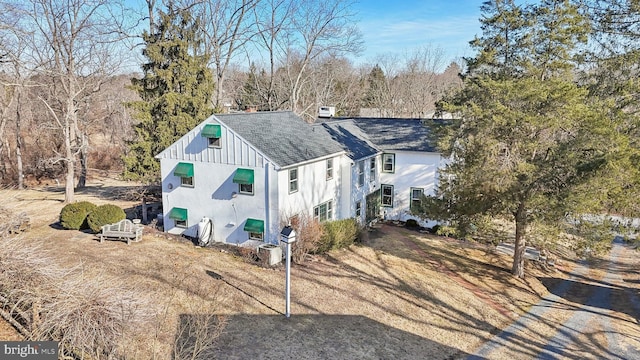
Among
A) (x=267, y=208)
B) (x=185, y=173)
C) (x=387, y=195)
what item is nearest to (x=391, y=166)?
(x=387, y=195)

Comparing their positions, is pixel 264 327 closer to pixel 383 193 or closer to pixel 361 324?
pixel 361 324

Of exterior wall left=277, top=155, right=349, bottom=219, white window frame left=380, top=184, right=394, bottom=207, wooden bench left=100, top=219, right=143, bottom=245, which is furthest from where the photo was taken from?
white window frame left=380, top=184, right=394, bottom=207

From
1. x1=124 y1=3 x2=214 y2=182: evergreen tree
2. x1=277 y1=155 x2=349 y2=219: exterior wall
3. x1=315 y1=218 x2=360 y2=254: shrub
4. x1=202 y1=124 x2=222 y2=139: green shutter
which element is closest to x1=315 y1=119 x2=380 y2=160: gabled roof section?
x1=277 y1=155 x2=349 y2=219: exterior wall

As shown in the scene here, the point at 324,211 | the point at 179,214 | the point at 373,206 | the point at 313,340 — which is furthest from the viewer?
the point at 373,206

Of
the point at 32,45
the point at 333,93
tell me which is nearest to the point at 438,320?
the point at 32,45

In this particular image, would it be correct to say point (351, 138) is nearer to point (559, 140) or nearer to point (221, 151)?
point (221, 151)

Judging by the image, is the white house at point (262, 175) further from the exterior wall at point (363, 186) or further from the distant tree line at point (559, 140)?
the distant tree line at point (559, 140)

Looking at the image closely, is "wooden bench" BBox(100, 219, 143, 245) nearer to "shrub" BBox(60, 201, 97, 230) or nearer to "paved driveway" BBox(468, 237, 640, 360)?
"shrub" BBox(60, 201, 97, 230)
